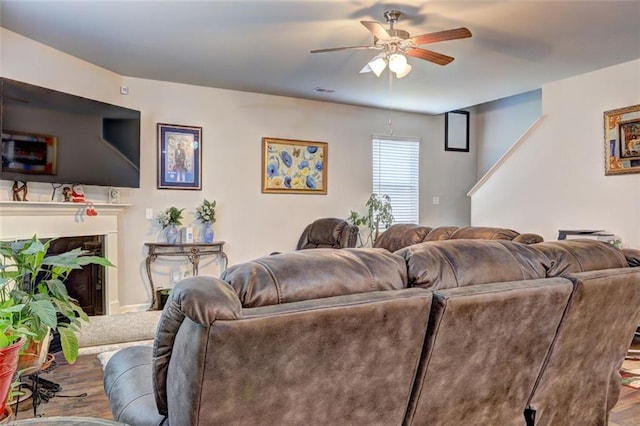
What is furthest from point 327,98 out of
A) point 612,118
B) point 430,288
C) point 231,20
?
point 430,288

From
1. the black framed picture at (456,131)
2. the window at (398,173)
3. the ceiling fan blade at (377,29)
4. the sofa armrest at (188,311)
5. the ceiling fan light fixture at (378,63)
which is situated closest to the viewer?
the sofa armrest at (188,311)

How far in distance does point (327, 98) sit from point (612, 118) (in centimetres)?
317

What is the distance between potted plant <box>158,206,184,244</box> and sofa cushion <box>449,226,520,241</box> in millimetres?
2972

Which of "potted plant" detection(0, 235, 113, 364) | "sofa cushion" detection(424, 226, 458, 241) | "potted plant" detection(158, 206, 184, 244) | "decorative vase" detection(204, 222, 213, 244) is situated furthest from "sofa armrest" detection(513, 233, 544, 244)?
"potted plant" detection(158, 206, 184, 244)

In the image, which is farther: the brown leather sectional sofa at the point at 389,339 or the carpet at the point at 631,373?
the carpet at the point at 631,373

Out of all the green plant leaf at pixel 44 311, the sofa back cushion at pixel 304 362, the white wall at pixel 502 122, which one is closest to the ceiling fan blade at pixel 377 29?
the sofa back cushion at pixel 304 362

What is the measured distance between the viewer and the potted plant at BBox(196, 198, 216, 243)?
17.1 feet

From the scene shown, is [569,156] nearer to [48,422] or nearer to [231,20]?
[231,20]

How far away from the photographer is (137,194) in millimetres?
4988

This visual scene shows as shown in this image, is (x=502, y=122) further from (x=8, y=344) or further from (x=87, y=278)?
(x=8, y=344)

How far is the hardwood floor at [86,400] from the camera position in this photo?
2475 mm

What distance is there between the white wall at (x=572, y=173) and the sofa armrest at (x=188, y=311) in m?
4.62

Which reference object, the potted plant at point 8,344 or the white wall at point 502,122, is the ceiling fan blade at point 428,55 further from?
the white wall at point 502,122

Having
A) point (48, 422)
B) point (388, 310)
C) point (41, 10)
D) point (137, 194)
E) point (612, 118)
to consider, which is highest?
point (41, 10)
